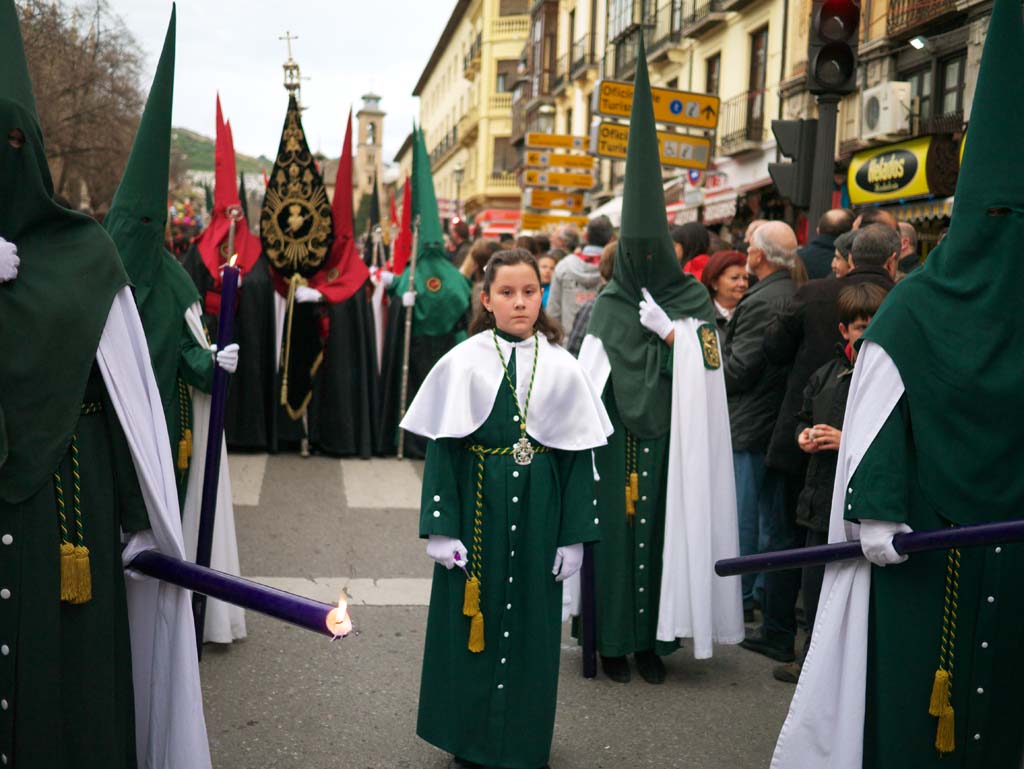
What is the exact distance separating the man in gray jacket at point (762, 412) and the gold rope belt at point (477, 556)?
209cm

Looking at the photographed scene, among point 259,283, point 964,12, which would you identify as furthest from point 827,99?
point 964,12

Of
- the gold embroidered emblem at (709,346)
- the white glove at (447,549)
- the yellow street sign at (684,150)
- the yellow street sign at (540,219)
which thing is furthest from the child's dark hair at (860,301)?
the yellow street sign at (540,219)

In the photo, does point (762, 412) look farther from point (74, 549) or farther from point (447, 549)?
point (74, 549)

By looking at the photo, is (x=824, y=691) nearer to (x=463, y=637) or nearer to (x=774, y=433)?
(x=463, y=637)

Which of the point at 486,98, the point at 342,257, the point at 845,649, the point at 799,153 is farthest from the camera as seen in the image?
the point at 486,98

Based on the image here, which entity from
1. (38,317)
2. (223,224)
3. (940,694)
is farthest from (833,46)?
(38,317)

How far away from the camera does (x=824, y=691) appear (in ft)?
12.0

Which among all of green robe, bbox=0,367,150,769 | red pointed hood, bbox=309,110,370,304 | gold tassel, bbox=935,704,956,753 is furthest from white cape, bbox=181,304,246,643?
red pointed hood, bbox=309,110,370,304

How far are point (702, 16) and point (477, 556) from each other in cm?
2246

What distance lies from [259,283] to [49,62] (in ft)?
28.1

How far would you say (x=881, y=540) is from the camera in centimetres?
346

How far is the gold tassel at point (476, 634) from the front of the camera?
411 cm

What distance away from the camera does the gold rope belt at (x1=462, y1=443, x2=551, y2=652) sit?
13.5 ft

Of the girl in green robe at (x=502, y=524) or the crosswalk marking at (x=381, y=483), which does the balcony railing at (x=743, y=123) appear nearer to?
the crosswalk marking at (x=381, y=483)
